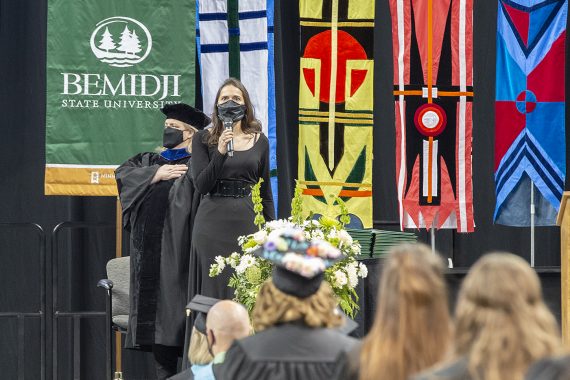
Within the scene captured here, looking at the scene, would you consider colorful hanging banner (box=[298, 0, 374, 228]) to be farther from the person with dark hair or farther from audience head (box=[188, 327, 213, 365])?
audience head (box=[188, 327, 213, 365])

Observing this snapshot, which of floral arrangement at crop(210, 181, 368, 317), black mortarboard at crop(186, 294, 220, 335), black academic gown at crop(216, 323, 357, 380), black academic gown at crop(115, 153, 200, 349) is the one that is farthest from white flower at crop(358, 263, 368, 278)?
black academic gown at crop(216, 323, 357, 380)

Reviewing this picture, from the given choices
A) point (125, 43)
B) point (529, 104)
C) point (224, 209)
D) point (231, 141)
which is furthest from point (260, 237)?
point (529, 104)

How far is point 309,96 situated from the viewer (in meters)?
7.48

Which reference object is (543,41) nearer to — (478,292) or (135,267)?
(135,267)

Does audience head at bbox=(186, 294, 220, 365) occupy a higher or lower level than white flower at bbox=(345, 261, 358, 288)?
lower

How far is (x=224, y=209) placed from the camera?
235 inches

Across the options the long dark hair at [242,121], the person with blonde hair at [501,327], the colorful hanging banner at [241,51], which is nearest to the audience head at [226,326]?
the person with blonde hair at [501,327]

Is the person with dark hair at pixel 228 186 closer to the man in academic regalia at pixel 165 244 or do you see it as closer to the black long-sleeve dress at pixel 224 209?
the black long-sleeve dress at pixel 224 209

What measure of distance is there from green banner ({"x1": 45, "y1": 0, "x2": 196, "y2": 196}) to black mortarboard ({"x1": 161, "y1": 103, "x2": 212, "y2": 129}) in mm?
957

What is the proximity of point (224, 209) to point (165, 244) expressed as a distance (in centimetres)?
71

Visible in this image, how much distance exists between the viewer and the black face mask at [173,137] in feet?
21.3

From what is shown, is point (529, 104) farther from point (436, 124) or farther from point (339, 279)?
point (339, 279)

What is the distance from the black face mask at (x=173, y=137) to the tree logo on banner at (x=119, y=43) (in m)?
1.16

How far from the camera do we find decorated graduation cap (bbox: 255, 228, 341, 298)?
3.14 meters
